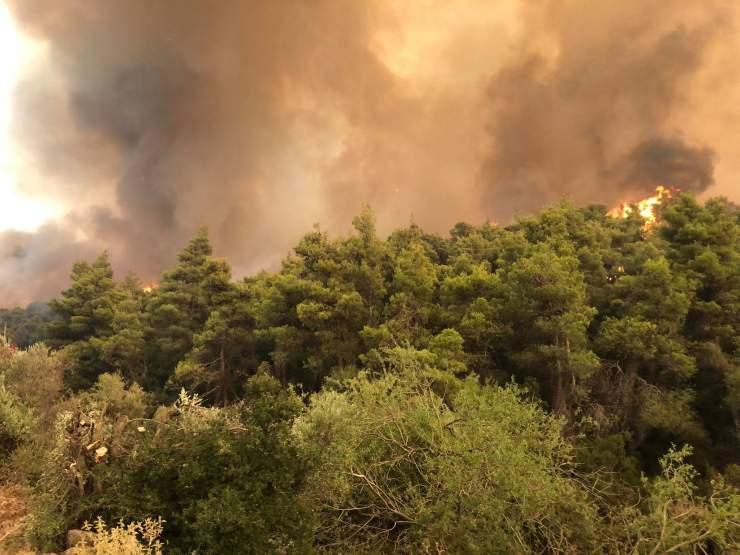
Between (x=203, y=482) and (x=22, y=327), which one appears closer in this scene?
(x=203, y=482)

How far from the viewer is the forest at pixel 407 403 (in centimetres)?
946

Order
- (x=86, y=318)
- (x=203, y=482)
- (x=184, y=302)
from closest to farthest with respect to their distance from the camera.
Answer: (x=203, y=482)
(x=184, y=302)
(x=86, y=318)

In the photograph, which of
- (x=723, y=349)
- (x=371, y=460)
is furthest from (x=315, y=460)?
(x=723, y=349)

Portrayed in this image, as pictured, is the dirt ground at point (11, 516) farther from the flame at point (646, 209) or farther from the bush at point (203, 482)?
the flame at point (646, 209)

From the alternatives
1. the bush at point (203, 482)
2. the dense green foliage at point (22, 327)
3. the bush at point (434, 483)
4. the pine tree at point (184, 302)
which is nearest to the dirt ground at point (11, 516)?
the bush at point (203, 482)

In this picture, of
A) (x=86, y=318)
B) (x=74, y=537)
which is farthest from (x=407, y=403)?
(x=86, y=318)

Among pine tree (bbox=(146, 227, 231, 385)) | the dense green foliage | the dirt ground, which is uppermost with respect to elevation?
the dense green foliage

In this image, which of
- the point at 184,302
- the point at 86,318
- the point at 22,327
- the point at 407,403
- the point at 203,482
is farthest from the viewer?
the point at 22,327

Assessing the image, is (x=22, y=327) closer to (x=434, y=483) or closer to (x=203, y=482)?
(x=203, y=482)

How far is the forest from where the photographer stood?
372 inches

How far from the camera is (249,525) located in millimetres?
8039

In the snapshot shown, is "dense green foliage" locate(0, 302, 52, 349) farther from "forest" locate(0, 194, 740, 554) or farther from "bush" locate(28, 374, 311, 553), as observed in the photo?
"bush" locate(28, 374, 311, 553)

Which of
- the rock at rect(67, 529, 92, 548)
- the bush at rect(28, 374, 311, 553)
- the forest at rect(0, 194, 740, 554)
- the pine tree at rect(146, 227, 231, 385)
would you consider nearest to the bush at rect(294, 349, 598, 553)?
the forest at rect(0, 194, 740, 554)

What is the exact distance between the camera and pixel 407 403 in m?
13.5
